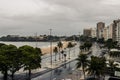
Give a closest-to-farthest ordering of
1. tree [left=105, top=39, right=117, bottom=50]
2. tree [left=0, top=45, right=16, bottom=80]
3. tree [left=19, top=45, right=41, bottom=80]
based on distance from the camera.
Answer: tree [left=0, top=45, right=16, bottom=80]
tree [left=19, top=45, right=41, bottom=80]
tree [left=105, top=39, right=117, bottom=50]

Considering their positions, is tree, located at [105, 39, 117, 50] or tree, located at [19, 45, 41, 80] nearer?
tree, located at [19, 45, 41, 80]

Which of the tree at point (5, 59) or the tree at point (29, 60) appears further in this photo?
the tree at point (29, 60)

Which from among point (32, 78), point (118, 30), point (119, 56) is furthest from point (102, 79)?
point (118, 30)

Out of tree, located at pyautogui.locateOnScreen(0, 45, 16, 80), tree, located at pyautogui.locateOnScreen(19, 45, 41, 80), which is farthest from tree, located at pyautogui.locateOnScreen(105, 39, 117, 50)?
tree, located at pyautogui.locateOnScreen(0, 45, 16, 80)

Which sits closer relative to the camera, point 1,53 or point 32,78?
point 1,53

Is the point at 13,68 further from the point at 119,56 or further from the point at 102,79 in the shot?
the point at 119,56

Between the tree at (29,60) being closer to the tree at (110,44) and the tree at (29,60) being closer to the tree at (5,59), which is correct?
the tree at (5,59)

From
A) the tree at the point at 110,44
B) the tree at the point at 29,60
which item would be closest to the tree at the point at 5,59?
the tree at the point at 29,60

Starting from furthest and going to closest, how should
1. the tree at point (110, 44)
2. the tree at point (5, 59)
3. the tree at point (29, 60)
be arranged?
the tree at point (110, 44), the tree at point (29, 60), the tree at point (5, 59)

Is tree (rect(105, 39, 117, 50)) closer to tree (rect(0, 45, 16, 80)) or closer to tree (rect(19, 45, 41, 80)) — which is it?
tree (rect(19, 45, 41, 80))

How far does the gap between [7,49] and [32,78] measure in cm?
963

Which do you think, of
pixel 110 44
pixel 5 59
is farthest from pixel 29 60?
pixel 110 44

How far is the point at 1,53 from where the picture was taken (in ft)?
205

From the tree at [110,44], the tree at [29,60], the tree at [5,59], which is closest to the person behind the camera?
the tree at [5,59]
